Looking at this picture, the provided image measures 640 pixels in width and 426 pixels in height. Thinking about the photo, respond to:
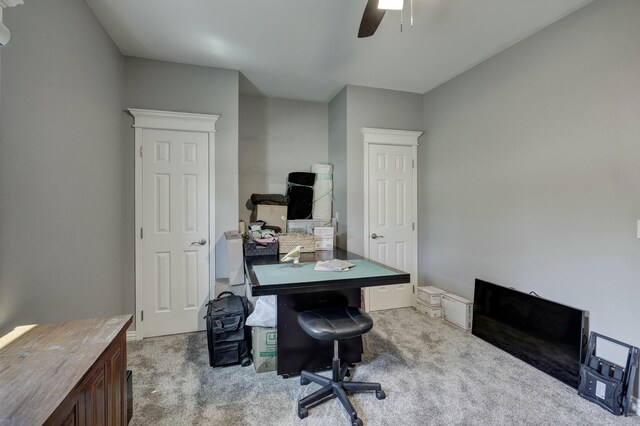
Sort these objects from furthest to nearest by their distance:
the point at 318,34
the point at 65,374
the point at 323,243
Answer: the point at 323,243 < the point at 318,34 < the point at 65,374

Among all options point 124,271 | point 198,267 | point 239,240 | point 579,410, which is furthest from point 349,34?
point 579,410

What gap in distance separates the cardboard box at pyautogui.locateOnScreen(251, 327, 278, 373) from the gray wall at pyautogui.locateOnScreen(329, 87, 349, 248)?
1608 millimetres

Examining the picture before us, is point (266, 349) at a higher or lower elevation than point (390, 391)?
higher

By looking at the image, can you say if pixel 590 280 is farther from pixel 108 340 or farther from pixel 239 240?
pixel 108 340

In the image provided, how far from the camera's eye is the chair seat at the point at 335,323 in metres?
1.74

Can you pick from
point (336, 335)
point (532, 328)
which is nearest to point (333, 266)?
point (336, 335)

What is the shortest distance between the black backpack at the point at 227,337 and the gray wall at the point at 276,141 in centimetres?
161

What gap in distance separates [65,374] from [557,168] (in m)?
3.27

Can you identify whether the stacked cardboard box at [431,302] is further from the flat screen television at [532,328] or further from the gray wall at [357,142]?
the gray wall at [357,142]

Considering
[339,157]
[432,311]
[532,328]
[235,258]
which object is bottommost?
[432,311]

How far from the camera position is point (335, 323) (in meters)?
1.83

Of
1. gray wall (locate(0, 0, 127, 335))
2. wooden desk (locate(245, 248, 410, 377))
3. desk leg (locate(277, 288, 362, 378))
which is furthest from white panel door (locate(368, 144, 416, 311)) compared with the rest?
gray wall (locate(0, 0, 127, 335))

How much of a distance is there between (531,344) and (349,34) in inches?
121

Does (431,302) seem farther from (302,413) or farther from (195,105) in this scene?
(195,105)
